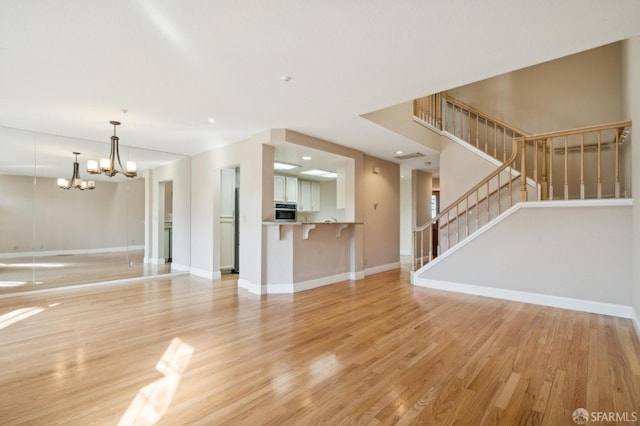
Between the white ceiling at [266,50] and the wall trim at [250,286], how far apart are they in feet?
8.35

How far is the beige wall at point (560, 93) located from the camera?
5.56 meters

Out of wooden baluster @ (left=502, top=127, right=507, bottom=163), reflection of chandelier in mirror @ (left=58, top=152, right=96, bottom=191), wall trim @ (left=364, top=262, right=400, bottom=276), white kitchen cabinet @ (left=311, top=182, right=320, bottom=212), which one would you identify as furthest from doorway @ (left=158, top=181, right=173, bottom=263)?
wooden baluster @ (left=502, top=127, right=507, bottom=163)

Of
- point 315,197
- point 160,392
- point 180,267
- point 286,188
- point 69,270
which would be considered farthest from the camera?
point 315,197

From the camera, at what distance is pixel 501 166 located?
4.64m

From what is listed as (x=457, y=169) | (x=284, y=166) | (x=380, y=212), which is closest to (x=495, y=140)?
(x=457, y=169)

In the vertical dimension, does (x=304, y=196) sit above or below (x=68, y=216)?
above

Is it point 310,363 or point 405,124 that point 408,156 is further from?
point 310,363

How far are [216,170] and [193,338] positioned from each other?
3647mm

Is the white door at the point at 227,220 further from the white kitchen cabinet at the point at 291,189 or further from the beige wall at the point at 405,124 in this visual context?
the beige wall at the point at 405,124

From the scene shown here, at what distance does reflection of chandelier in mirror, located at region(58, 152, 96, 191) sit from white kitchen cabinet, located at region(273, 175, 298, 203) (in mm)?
3641

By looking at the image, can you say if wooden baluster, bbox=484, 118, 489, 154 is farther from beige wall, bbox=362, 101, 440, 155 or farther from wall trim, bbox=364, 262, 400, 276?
wall trim, bbox=364, 262, 400, 276

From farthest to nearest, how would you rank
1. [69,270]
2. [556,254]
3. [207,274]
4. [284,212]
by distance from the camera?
[284,212], [207,274], [69,270], [556,254]

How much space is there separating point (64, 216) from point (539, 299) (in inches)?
306

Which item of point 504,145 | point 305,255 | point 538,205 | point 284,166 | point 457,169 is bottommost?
point 305,255
